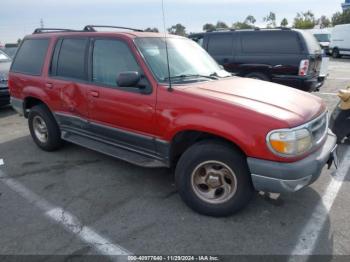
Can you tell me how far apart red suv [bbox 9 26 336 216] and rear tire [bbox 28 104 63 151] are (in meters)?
0.03

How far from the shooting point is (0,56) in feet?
31.6

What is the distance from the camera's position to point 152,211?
3525 millimetres

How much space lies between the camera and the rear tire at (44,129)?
511 centimetres

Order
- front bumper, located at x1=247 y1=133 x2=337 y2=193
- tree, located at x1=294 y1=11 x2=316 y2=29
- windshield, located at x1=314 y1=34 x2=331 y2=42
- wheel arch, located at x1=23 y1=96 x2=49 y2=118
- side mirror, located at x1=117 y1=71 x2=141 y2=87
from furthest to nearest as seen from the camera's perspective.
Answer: tree, located at x1=294 y1=11 x2=316 y2=29 < windshield, located at x1=314 y1=34 x2=331 y2=42 < wheel arch, located at x1=23 y1=96 x2=49 y2=118 < side mirror, located at x1=117 y1=71 x2=141 y2=87 < front bumper, located at x1=247 y1=133 x2=337 y2=193

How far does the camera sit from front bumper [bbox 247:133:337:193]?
2904 millimetres

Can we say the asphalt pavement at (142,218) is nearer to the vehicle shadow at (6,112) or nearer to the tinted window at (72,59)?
the tinted window at (72,59)

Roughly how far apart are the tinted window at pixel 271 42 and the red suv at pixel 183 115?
14.2 ft

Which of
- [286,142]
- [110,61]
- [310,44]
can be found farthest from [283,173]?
[310,44]

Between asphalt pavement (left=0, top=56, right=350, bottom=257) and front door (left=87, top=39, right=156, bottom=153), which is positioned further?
front door (left=87, top=39, right=156, bottom=153)

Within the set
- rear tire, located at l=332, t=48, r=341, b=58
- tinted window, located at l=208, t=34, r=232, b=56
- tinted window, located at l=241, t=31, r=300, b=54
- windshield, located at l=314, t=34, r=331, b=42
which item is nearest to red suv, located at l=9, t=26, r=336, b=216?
tinted window, located at l=241, t=31, r=300, b=54

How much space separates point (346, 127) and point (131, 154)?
140 inches

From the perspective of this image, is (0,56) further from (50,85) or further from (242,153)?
(242,153)

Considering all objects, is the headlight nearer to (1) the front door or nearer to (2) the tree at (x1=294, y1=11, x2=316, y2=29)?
(1) the front door

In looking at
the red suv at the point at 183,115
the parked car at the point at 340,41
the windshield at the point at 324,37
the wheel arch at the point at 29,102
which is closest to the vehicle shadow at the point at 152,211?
the red suv at the point at 183,115
